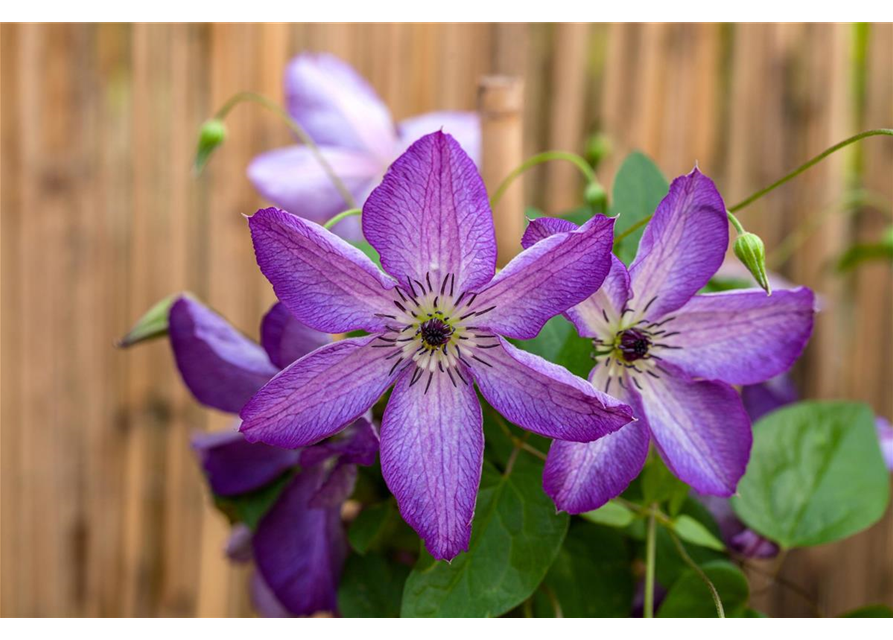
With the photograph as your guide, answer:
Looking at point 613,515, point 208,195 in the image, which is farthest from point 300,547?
point 208,195

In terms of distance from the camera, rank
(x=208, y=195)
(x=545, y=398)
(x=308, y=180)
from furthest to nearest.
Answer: (x=208, y=195) < (x=308, y=180) < (x=545, y=398)

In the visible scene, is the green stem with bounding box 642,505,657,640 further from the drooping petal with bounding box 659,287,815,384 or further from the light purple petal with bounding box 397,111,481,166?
the light purple petal with bounding box 397,111,481,166

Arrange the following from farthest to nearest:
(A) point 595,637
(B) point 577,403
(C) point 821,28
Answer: (C) point 821,28 < (A) point 595,637 < (B) point 577,403

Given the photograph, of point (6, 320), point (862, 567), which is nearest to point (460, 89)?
point (6, 320)

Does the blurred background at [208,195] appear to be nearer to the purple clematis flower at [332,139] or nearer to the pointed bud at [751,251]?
the purple clematis flower at [332,139]

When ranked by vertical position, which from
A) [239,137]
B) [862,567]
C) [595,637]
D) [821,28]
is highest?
[821,28]

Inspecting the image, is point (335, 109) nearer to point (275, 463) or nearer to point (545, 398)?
point (275, 463)

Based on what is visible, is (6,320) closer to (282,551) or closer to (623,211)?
(282,551)
